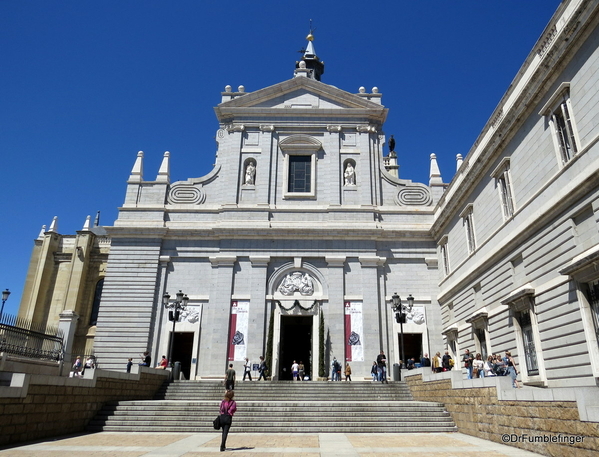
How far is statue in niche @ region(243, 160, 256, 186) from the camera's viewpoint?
28.4 metres

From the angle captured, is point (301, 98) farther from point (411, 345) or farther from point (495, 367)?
point (495, 367)

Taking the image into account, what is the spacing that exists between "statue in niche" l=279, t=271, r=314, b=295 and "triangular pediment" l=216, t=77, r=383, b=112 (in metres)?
11.3

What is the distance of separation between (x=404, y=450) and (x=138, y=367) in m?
12.4

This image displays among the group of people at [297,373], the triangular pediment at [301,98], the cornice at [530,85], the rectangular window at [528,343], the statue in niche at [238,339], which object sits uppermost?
the triangular pediment at [301,98]

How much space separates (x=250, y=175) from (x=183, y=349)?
11.1 meters

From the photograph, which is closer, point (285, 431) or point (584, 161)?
point (584, 161)

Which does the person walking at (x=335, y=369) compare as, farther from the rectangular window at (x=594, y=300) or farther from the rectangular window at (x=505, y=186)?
the rectangular window at (x=594, y=300)

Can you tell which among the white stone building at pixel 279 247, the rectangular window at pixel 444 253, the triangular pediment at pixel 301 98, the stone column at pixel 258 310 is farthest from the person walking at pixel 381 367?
the triangular pediment at pixel 301 98

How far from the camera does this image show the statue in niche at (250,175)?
28375 mm

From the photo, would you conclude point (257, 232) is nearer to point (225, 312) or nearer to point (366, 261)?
point (225, 312)

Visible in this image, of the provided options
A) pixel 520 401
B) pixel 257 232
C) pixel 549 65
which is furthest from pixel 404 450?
pixel 257 232

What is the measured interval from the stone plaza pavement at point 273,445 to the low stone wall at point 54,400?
1.74ft

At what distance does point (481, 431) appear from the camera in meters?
12.2

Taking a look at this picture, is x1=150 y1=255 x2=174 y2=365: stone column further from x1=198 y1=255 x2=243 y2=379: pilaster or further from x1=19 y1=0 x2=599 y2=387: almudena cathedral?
x1=198 y1=255 x2=243 y2=379: pilaster
